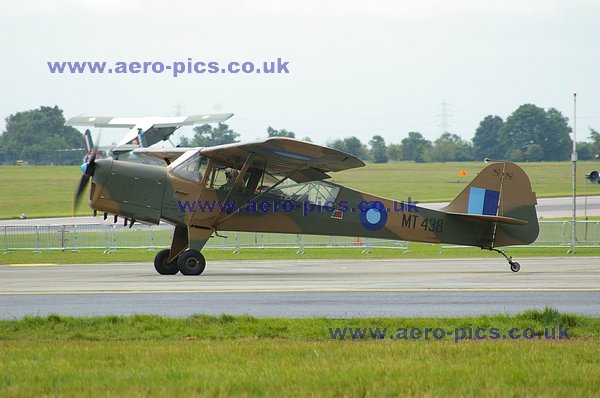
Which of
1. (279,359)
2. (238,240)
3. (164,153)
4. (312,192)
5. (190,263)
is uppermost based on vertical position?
(164,153)

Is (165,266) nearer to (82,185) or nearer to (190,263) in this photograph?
(190,263)

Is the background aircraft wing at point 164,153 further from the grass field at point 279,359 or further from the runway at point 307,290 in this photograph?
the grass field at point 279,359

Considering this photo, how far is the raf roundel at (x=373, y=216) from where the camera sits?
21297 millimetres

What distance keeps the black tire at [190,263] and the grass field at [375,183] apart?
36.4 m

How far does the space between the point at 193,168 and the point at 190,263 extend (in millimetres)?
2051

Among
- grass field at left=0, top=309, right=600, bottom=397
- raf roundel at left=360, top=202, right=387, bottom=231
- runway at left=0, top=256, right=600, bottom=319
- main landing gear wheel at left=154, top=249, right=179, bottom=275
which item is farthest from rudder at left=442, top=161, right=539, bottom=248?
grass field at left=0, top=309, right=600, bottom=397

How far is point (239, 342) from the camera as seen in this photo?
34.1 ft

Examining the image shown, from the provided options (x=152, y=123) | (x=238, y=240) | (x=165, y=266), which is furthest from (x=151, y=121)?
(x=165, y=266)

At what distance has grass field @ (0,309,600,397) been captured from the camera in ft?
25.7

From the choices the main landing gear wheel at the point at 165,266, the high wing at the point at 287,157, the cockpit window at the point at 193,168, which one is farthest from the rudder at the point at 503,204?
the main landing gear wheel at the point at 165,266

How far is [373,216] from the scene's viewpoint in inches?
840

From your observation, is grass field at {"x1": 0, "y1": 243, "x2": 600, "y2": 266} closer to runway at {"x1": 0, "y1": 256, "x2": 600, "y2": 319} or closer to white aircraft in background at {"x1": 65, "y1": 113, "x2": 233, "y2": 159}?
runway at {"x1": 0, "y1": 256, "x2": 600, "y2": 319}

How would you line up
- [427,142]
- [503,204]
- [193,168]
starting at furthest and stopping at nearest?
[427,142], [503,204], [193,168]

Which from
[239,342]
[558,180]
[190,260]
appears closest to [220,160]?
[190,260]
